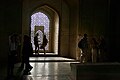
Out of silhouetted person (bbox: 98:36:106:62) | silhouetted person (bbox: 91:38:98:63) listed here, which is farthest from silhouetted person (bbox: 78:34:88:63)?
silhouetted person (bbox: 98:36:106:62)

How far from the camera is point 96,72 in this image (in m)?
8.04

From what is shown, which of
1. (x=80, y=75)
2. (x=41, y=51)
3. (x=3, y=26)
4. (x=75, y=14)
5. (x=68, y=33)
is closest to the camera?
(x=80, y=75)

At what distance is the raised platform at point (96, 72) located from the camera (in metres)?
7.89

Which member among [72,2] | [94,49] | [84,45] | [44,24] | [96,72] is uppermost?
[72,2]

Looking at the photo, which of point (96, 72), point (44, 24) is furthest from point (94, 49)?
point (44, 24)

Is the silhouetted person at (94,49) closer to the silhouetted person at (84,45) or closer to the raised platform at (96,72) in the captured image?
the silhouetted person at (84,45)

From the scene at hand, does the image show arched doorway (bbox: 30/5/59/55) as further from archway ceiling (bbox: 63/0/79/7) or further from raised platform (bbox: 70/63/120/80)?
raised platform (bbox: 70/63/120/80)

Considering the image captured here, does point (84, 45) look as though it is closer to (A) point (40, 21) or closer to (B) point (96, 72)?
(B) point (96, 72)

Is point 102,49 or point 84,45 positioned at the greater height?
point 84,45

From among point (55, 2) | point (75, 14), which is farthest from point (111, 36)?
point (55, 2)

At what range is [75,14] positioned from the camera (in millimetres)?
19500

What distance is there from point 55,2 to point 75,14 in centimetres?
322

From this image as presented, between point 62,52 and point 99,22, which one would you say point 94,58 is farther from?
point 62,52

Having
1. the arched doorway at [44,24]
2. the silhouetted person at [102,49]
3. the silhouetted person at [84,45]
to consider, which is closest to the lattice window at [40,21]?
Answer: the arched doorway at [44,24]
